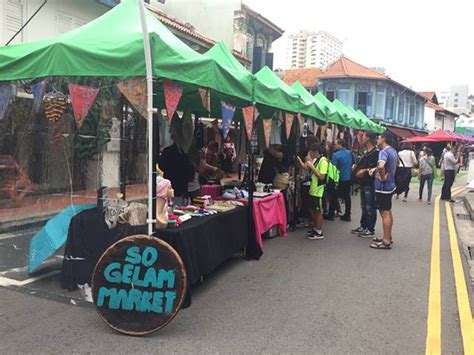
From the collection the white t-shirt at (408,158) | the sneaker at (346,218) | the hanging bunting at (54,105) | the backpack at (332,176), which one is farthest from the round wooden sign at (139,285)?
the white t-shirt at (408,158)

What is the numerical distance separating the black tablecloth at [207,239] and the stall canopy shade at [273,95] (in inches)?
62.4

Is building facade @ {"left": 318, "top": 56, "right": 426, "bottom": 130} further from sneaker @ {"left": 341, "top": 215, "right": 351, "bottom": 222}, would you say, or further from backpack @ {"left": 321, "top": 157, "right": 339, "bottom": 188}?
backpack @ {"left": 321, "top": 157, "right": 339, "bottom": 188}

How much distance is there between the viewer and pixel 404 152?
12453 millimetres

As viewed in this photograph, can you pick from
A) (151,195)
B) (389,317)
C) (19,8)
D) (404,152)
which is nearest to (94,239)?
(151,195)

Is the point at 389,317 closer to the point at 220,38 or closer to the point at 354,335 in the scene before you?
the point at 354,335

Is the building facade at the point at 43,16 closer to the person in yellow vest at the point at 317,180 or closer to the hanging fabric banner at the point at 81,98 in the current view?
the hanging fabric banner at the point at 81,98

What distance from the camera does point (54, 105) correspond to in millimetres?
4883

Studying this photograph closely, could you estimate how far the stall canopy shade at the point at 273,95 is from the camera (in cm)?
601

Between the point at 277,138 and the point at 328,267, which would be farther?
the point at 277,138

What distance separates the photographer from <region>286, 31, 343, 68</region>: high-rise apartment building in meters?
50.3

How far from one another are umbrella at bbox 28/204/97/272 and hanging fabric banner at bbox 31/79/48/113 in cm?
122

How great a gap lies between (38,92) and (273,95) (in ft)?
10.6

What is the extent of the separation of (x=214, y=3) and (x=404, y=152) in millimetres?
15917

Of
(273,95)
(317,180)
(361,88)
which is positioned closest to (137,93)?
(273,95)
